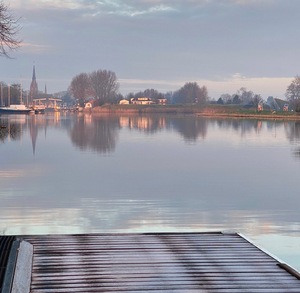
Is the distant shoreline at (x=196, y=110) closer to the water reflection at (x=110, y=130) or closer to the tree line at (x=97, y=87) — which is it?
the tree line at (x=97, y=87)

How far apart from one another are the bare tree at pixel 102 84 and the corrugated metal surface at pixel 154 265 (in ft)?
400

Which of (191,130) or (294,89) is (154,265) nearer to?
(191,130)

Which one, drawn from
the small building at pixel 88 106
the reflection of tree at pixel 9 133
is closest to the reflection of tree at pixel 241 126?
the reflection of tree at pixel 9 133

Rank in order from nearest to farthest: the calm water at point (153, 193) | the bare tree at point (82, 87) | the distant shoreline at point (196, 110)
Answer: the calm water at point (153, 193) → the distant shoreline at point (196, 110) → the bare tree at point (82, 87)

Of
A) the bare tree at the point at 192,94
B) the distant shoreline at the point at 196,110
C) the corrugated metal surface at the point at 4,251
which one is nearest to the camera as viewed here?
the corrugated metal surface at the point at 4,251

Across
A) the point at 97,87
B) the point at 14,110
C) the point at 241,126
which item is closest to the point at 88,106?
the point at 97,87

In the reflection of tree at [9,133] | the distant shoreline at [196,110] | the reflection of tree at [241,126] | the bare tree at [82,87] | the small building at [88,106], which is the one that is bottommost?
the reflection of tree at [241,126]

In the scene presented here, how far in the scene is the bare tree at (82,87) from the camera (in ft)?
428

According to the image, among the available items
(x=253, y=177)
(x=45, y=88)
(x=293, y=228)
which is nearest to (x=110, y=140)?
(x=253, y=177)

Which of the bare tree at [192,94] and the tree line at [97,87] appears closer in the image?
the tree line at [97,87]

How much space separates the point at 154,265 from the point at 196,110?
338 feet

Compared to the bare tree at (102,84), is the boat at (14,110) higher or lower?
lower

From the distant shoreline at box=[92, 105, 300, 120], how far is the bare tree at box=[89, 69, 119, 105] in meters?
6.91

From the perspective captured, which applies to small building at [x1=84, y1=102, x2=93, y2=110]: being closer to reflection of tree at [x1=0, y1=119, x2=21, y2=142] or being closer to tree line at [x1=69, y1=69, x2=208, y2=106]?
tree line at [x1=69, y1=69, x2=208, y2=106]
